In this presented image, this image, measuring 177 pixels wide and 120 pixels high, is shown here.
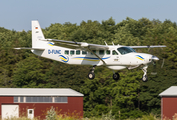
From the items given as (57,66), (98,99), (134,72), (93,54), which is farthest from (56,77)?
(93,54)

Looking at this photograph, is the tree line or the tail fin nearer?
the tail fin

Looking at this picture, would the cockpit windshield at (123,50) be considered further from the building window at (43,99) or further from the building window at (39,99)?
the building window at (39,99)

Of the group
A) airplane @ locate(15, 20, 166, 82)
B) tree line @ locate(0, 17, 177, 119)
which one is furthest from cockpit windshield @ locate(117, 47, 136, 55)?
tree line @ locate(0, 17, 177, 119)

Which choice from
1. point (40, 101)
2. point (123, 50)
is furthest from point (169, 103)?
→ point (123, 50)

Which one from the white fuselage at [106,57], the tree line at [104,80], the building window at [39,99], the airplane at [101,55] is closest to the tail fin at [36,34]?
the white fuselage at [106,57]

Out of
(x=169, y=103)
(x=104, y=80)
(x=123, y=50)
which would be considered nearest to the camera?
(x=123, y=50)

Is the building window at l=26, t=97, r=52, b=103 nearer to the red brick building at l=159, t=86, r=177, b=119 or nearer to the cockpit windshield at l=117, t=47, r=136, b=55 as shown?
the red brick building at l=159, t=86, r=177, b=119

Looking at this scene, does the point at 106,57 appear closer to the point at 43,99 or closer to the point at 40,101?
the point at 43,99

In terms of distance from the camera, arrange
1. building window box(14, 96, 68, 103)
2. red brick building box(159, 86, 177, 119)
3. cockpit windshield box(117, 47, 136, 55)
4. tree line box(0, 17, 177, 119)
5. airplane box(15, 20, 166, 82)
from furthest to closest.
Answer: tree line box(0, 17, 177, 119) < building window box(14, 96, 68, 103) < red brick building box(159, 86, 177, 119) < cockpit windshield box(117, 47, 136, 55) < airplane box(15, 20, 166, 82)

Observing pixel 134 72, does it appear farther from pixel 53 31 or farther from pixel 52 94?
pixel 53 31

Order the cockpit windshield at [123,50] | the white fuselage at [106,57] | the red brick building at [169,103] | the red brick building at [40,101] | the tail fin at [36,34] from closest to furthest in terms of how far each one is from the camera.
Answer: the white fuselage at [106,57]
the cockpit windshield at [123,50]
the tail fin at [36,34]
the red brick building at [169,103]
the red brick building at [40,101]

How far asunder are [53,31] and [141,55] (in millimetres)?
63600

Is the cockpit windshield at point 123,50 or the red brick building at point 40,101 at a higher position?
the cockpit windshield at point 123,50

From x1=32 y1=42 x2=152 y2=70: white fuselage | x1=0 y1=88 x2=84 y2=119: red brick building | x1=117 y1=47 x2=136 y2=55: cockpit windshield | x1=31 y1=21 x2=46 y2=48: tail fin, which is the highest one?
x1=31 y1=21 x2=46 y2=48: tail fin
